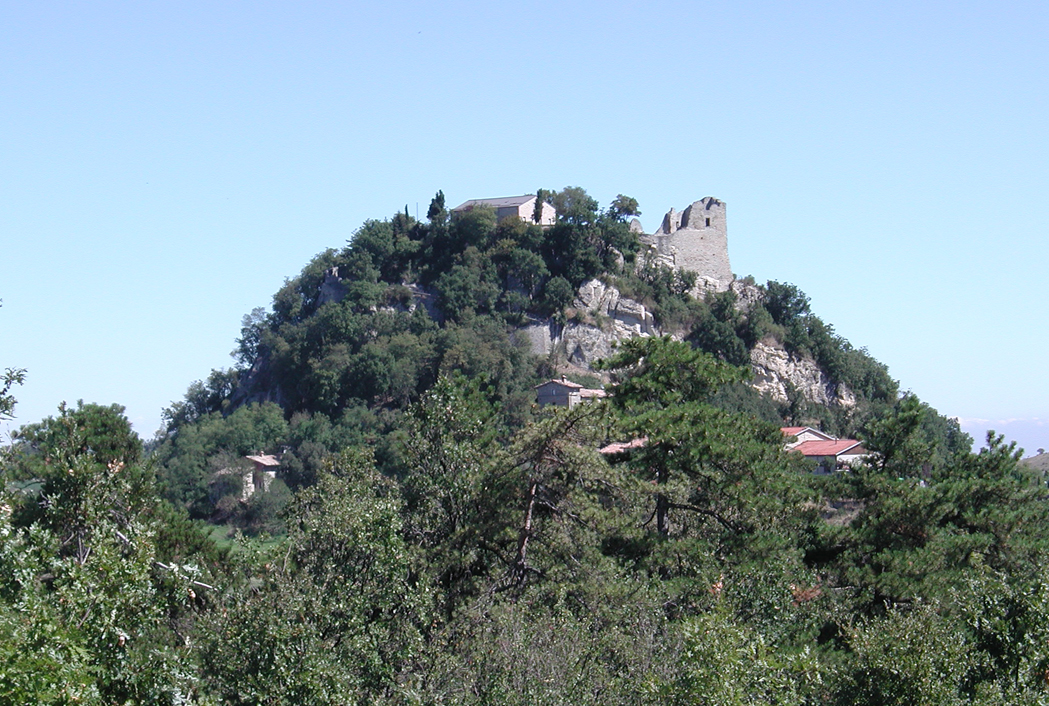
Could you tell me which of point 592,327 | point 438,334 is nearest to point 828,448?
point 592,327

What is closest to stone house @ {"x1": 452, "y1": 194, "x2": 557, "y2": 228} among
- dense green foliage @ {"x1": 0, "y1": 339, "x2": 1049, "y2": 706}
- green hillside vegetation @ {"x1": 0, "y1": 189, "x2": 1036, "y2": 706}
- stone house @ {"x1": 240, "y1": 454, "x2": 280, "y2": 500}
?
stone house @ {"x1": 240, "y1": 454, "x2": 280, "y2": 500}

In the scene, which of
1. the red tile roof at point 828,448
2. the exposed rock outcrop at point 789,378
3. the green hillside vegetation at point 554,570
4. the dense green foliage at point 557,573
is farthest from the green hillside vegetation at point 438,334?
the dense green foliage at point 557,573

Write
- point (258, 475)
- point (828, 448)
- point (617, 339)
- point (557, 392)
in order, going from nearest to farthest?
point (828, 448), point (557, 392), point (258, 475), point (617, 339)

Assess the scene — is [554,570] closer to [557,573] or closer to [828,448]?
[557,573]

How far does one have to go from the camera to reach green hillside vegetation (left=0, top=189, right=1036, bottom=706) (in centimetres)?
987

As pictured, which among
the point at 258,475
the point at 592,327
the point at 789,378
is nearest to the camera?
the point at 258,475

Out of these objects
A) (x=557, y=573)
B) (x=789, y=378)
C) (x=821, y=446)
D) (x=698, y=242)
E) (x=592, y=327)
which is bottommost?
(x=821, y=446)

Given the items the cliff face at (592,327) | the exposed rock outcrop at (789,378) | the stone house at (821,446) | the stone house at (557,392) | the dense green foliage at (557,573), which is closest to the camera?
the dense green foliage at (557,573)

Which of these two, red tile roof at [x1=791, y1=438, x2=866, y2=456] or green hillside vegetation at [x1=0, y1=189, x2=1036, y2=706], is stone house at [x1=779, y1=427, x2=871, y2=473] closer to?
red tile roof at [x1=791, y1=438, x2=866, y2=456]

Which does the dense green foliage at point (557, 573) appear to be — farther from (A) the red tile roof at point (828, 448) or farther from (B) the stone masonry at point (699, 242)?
(B) the stone masonry at point (699, 242)

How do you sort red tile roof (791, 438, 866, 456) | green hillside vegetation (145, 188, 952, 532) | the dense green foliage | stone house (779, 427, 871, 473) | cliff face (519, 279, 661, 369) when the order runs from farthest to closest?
cliff face (519, 279, 661, 369) → green hillside vegetation (145, 188, 952, 532) → red tile roof (791, 438, 866, 456) → stone house (779, 427, 871, 473) → the dense green foliage

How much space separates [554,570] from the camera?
52.5 feet

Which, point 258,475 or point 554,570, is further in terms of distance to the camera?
point 258,475

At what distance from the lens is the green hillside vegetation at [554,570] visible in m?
9.87
